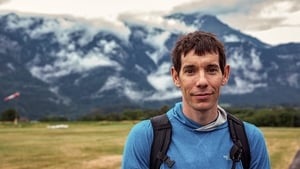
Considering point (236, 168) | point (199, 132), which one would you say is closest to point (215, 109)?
point (199, 132)

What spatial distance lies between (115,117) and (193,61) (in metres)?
85.3

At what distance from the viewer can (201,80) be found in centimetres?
403

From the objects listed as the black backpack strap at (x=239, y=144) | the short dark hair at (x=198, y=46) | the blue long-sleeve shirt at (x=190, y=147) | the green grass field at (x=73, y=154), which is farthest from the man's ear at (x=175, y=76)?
the green grass field at (x=73, y=154)

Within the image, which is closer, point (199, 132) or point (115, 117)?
point (199, 132)

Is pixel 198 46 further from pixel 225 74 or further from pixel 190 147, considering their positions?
pixel 190 147

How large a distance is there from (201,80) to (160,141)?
58 centimetres

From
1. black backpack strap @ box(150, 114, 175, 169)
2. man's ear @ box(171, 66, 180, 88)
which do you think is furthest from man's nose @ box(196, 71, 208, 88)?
black backpack strap @ box(150, 114, 175, 169)

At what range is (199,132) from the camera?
13.5ft

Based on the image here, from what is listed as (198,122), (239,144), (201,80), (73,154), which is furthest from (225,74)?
(73,154)

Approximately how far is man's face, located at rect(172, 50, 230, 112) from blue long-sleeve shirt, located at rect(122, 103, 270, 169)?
6.7 inches

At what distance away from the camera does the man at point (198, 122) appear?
4.02 metres

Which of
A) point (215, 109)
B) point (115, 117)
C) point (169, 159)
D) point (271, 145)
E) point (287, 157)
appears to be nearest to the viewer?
point (169, 159)

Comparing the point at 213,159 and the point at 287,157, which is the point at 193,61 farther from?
the point at 287,157

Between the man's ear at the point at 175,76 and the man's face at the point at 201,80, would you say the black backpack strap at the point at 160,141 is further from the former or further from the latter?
the man's ear at the point at 175,76
